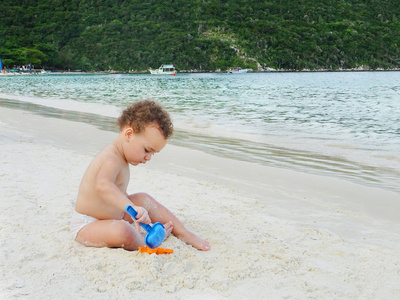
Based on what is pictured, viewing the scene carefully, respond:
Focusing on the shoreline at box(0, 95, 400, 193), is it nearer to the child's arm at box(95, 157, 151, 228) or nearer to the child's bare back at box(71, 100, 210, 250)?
the child's bare back at box(71, 100, 210, 250)

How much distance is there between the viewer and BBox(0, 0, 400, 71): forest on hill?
354 ft

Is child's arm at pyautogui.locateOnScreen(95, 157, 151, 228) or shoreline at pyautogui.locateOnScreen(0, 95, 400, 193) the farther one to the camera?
shoreline at pyautogui.locateOnScreen(0, 95, 400, 193)

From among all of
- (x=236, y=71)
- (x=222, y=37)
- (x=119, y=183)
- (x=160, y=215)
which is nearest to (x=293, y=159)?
(x=160, y=215)

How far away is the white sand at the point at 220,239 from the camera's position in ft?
7.46

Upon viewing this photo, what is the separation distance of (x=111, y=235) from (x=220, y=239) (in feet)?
2.45

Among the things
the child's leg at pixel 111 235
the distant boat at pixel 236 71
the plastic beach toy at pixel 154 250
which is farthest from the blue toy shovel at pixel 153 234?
the distant boat at pixel 236 71

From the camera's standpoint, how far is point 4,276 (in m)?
2.24

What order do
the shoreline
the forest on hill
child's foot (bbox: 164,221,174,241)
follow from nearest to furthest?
child's foot (bbox: 164,221,174,241) < the shoreline < the forest on hill

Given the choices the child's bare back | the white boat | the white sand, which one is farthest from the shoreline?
the white boat

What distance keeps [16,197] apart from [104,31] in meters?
116

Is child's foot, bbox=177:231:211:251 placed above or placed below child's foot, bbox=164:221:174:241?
below

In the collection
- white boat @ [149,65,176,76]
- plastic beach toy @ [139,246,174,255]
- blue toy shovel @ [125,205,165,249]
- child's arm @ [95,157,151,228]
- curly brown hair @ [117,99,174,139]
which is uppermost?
curly brown hair @ [117,99,174,139]

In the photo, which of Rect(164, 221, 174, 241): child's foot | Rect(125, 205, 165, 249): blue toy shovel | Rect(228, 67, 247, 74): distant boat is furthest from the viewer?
Rect(228, 67, 247, 74): distant boat

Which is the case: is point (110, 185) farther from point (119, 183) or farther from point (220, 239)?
point (220, 239)
